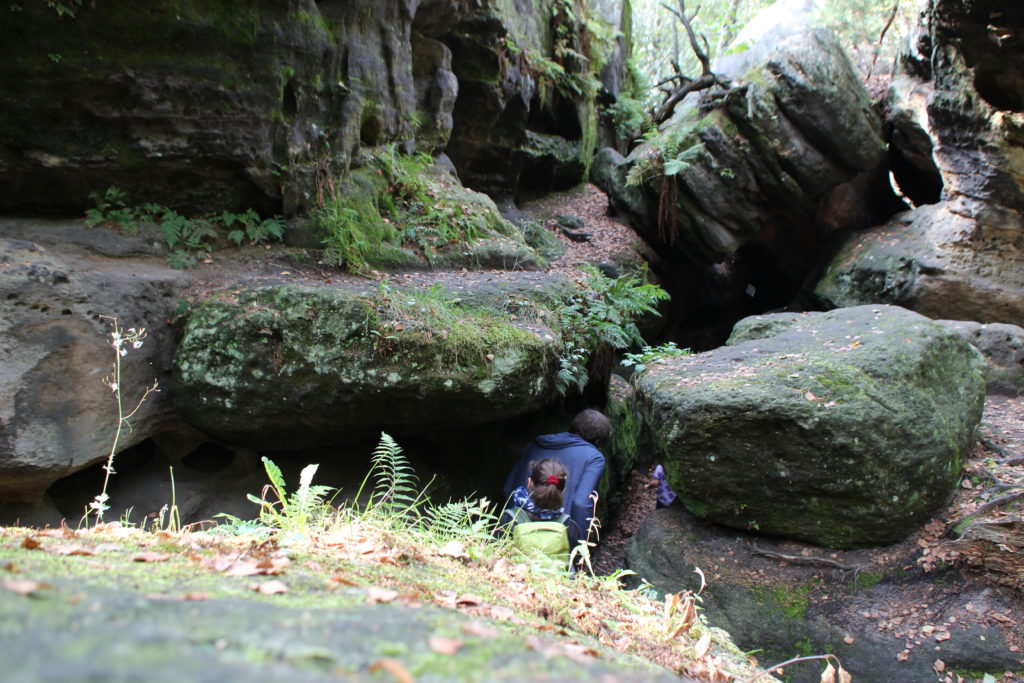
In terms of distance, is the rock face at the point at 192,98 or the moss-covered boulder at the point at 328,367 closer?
the moss-covered boulder at the point at 328,367

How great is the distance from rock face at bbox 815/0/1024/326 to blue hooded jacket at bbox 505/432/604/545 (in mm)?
7517

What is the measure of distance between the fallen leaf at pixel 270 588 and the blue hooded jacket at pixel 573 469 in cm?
340

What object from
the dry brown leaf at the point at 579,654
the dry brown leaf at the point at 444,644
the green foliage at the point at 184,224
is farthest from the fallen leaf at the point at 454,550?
the green foliage at the point at 184,224

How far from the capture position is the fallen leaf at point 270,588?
1.56m

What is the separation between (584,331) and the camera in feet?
23.8

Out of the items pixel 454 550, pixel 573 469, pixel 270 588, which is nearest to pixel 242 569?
pixel 270 588

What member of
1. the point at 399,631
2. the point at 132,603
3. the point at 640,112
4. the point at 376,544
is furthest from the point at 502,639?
the point at 640,112

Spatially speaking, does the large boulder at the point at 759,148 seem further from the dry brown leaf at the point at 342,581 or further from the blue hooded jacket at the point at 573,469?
the dry brown leaf at the point at 342,581

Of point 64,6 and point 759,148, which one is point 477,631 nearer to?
point 64,6

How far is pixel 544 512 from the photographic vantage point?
4418 millimetres

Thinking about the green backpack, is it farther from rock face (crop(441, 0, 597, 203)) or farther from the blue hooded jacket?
rock face (crop(441, 0, 597, 203))

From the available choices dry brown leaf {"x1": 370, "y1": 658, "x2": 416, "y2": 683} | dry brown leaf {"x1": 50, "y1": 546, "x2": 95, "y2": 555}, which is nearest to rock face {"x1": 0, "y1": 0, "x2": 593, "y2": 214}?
dry brown leaf {"x1": 50, "y1": 546, "x2": 95, "y2": 555}

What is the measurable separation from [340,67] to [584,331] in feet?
15.0

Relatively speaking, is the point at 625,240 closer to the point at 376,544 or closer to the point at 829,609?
the point at 829,609
